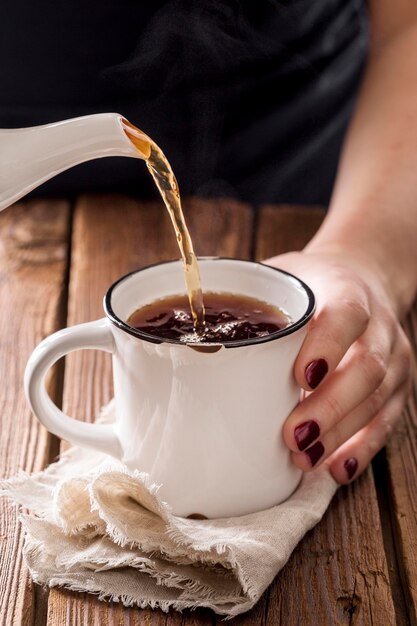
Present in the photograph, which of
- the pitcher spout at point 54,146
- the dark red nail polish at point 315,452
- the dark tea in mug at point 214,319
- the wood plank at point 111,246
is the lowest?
the wood plank at point 111,246

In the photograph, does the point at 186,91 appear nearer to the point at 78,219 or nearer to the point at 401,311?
the point at 78,219

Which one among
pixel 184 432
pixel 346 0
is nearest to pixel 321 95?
pixel 346 0

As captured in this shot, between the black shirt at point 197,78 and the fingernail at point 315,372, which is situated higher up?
the fingernail at point 315,372

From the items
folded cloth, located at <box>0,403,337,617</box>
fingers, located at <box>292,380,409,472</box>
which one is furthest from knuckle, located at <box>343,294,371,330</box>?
folded cloth, located at <box>0,403,337,617</box>

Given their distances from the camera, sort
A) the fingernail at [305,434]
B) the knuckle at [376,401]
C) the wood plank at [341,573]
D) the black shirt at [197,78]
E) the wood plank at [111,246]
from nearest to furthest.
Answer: the wood plank at [341,573] < the fingernail at [305,434] < the knuckle at [376,401] < the wood plank at [111,246] < the black shirt at [197,78]

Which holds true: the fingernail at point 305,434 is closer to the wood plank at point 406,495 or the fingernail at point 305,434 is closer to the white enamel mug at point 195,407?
the white enamel mug at point 195,407

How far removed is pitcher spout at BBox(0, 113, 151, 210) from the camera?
784 millimetres

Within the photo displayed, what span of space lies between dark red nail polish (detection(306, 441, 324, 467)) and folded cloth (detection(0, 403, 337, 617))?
47 millimetres

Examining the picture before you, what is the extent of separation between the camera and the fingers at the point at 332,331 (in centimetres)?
87

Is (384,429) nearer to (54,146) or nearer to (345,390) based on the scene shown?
(345,390)

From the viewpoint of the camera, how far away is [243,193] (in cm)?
168

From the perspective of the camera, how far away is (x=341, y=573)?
81 cm

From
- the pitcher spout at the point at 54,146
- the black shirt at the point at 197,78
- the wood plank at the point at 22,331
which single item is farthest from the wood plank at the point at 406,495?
the black shirt at the point at 197,78

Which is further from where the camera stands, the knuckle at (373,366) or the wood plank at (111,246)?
the wood plank at (111,246)
